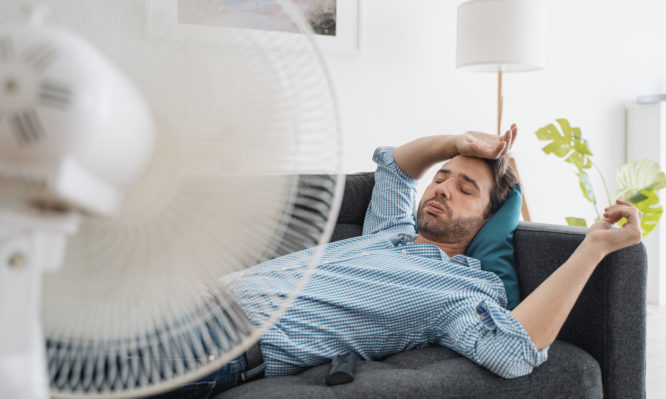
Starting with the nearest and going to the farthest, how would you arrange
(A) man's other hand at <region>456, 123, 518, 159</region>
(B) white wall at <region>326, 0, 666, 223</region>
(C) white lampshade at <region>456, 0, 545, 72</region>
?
(A) man's other hand at <region>456, 123, 518, 159</region>, (C) white lampshade at <region>456, 0, 545, 72</region>, (B) white wall at <region>326, 0, 666, 223</region>

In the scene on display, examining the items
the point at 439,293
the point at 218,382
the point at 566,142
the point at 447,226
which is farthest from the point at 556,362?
the point at 566,142

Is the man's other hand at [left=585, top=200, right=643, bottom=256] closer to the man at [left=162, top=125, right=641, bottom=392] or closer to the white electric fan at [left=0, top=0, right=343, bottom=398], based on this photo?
the man at [left=162, top=125, right=641, bottom=392]

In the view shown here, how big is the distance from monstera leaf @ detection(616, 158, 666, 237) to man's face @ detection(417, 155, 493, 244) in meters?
1.19

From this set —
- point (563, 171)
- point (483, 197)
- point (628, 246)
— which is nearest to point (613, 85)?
point (563, 171)

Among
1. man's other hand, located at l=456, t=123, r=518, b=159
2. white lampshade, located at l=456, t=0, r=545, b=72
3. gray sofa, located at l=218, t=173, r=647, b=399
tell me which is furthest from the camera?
white lampshade, located at l=456, t=0, r=545, b=72

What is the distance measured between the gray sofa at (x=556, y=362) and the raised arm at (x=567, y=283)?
5cm

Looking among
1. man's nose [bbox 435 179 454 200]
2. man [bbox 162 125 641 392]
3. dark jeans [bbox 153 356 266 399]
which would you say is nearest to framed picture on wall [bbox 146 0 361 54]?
man [bbox 162 125 641 392]

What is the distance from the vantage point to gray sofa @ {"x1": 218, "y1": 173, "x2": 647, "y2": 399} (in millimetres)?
1053

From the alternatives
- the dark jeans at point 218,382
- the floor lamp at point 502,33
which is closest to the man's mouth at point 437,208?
the dark jeans at point 218,382

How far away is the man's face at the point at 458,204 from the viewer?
1.55 meters

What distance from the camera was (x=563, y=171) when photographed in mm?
3203

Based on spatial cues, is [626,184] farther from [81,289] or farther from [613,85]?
[81,289]

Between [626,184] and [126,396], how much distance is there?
2584 millimetres

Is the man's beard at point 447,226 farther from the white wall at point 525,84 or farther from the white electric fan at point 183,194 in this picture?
the white wall at point 525,84
